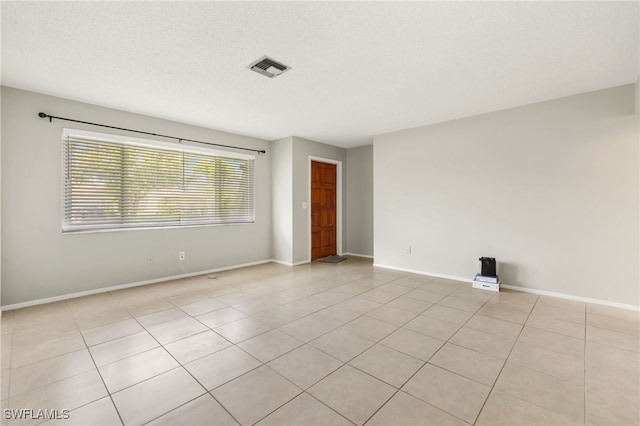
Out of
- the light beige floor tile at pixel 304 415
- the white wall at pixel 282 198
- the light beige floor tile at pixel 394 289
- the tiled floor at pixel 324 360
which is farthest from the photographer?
the white wall at pixel 282 198

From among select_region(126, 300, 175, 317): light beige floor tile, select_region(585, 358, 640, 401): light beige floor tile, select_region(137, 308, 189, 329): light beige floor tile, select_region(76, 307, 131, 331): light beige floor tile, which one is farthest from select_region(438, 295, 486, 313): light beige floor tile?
select_region(76, 307, 131, 331): light beige floor tile

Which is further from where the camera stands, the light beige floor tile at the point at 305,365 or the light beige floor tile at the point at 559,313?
the light beige floor tile at the point at 559,313

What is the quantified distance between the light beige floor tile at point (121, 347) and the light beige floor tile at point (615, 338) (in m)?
3.92

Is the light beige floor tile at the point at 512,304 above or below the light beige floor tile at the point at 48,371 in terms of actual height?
above

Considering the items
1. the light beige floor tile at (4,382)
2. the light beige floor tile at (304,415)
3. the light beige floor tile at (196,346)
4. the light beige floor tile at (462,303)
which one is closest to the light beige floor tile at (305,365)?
the light beige floor tile at (304,415)

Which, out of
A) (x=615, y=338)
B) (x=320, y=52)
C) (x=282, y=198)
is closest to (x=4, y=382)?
(x=320, y=52)

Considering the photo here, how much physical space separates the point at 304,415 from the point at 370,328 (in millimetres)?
1276

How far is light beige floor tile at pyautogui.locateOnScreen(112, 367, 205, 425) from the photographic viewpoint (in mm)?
1638

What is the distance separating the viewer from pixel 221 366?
6.98 ft

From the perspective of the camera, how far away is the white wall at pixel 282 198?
5625 millimetres

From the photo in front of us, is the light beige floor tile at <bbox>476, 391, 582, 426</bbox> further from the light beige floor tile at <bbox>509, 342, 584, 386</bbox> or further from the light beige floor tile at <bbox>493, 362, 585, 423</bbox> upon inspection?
the light beige floor tile at <bbox>509, 342, 584, 386</bbox>

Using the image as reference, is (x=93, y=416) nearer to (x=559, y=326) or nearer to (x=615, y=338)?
(x=559, y=326)

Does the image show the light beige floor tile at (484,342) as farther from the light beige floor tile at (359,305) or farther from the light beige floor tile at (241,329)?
the light beige floor tile at (241,329)

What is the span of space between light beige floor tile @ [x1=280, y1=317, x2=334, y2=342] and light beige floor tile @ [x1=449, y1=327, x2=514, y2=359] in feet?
3.81
